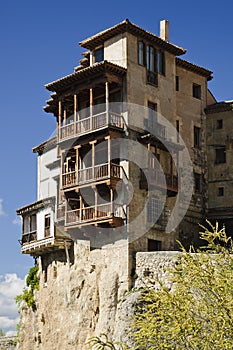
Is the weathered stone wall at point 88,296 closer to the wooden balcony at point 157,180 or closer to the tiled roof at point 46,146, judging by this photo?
the wooden balcony at point 157,180

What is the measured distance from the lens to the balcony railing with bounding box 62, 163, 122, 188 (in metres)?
41.7

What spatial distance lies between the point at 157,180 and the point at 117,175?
2609 millimetres

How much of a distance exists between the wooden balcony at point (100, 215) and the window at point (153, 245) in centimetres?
263

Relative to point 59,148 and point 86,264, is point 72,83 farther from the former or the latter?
point 86,264

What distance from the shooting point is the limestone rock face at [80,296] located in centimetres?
4134

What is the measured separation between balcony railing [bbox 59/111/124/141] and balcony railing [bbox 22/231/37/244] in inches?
330

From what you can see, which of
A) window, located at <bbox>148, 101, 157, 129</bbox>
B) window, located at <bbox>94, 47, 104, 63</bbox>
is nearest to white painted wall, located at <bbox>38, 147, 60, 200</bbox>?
window, located at <bbox>94, 47, 104, 63</bbox>

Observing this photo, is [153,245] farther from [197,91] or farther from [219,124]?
[197,91]

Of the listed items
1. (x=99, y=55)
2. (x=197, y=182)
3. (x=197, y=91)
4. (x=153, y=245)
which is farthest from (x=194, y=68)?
(x=153, y=245)

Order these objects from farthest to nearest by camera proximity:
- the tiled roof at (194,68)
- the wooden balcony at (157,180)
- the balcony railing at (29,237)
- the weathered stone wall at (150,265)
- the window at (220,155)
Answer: the balcony railing at (29,237) < the window at (220,155) < the tiled roof at (194,68) < the wooden balcony at (157,180) < the weathered stone wall at (150,265)

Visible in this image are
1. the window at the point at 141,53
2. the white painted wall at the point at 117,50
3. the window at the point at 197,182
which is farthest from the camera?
the window at the point at 197,182

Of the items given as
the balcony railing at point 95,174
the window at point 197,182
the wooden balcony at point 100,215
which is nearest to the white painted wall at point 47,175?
the balcony railing at point 95,174

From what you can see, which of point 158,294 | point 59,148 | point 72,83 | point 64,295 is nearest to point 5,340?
point 64,295

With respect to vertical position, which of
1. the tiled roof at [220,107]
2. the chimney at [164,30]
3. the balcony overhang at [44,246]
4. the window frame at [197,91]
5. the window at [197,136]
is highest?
the chimney at [164,30]
